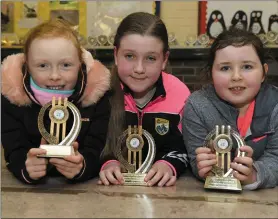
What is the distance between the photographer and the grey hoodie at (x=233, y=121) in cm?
163

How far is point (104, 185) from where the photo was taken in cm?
161

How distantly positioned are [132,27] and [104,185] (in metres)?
0.63

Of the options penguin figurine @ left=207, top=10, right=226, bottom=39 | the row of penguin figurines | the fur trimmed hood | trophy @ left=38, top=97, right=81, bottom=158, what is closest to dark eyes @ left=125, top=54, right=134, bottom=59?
the fur trimmed hood

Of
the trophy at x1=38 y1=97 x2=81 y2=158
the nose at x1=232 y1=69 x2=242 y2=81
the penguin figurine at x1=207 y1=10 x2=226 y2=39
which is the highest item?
the penguin figurine at x1=207 y1=10 x2=226 y2=39

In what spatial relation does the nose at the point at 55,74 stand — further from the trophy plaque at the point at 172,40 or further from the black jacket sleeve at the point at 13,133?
the trophy plaque at the point at 172,40

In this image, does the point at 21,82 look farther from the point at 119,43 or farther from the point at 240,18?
the point at 240,18

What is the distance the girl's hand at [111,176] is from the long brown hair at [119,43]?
0.12 meters

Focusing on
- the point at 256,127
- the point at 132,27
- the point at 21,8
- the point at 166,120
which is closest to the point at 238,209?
the point at 256,127

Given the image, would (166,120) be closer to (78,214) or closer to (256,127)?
(256,127)

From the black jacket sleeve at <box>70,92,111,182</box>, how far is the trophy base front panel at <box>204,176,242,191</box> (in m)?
0.46

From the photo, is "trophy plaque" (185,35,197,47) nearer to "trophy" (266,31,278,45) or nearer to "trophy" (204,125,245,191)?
"trophy" (266,31,278,45)

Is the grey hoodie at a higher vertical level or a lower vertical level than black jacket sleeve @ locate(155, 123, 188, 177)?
higher

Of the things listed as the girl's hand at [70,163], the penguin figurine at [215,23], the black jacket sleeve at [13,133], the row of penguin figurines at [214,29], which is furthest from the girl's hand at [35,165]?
the penguin figurine at [215,23]

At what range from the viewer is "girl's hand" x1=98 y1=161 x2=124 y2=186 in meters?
1.60
